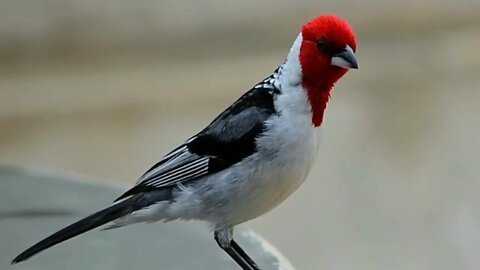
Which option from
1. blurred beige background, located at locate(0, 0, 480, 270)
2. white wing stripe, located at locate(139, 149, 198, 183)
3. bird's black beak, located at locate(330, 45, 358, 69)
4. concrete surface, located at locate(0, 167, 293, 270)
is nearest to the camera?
bird's black beak, located at locate(330, 45, 358, 69)

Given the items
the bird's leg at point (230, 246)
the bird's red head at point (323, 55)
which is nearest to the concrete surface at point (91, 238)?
the bird's leg at point (230, 246)

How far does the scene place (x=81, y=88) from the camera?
2127 mm

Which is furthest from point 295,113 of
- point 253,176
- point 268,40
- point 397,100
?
point 397,100

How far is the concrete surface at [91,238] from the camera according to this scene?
3.52 feet

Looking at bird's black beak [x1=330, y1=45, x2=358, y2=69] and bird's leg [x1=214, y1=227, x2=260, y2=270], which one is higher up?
bird's black beak [x1=330, y1=45, x2=358, y2=69]

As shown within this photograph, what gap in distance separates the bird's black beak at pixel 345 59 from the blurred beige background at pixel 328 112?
1.25 meters

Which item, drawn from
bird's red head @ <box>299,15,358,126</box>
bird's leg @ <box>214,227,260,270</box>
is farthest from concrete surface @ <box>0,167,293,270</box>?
bird's red head @ <box>299,15,358,126</box>

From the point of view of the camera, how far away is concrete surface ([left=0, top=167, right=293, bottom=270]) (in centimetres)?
107

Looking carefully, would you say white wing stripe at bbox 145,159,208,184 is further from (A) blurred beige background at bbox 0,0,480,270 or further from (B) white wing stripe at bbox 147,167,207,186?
(A) blurred beige background at bbox 0,0,480,270

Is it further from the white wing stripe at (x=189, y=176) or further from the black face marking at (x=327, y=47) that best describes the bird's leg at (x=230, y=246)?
the black face marking at (x=327, y=47)

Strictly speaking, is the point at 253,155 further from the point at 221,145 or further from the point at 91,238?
the point at 91,238

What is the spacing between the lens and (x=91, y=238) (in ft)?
3.81

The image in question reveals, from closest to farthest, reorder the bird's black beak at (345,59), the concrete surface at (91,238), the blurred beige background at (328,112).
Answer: the bird's black beak at (345,59), the concrete surface at (91,238), the blurred beige background at (328,112)

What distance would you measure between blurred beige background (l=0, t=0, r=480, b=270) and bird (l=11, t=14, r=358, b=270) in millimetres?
1183
